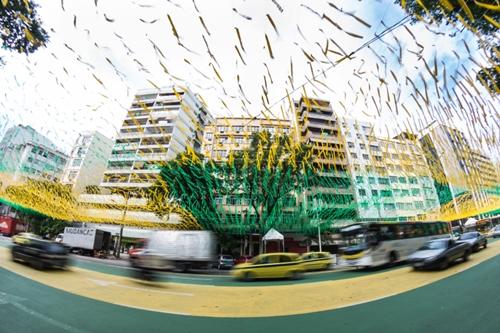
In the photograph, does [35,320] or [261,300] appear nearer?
[35,320]

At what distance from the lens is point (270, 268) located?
1531 mm

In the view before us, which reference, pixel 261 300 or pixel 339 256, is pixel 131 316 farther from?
pixel 339 256

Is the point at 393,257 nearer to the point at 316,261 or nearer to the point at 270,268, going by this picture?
the point at 316,261

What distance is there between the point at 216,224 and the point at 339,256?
7.23ft

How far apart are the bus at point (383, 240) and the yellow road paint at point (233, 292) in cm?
42

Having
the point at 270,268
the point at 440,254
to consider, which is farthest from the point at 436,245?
the point at 270,268

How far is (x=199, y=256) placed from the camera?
1.65 meters

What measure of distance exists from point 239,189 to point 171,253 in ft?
11.6

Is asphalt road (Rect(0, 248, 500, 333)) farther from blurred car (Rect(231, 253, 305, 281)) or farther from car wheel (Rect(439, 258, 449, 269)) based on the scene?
blurred car (Rect(231, 253, 305, 281))

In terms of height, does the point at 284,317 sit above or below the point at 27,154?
below

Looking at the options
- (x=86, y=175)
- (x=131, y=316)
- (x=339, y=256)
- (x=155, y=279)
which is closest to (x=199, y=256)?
(x=155, y=279)

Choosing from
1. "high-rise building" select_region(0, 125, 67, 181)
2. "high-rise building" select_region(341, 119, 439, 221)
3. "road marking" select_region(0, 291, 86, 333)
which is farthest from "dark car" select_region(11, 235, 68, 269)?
"high-rise building" select_region(341, 119, 439, 221)

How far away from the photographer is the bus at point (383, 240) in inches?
72.1

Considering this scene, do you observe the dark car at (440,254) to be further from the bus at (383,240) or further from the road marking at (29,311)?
the road marking at (29,311)
